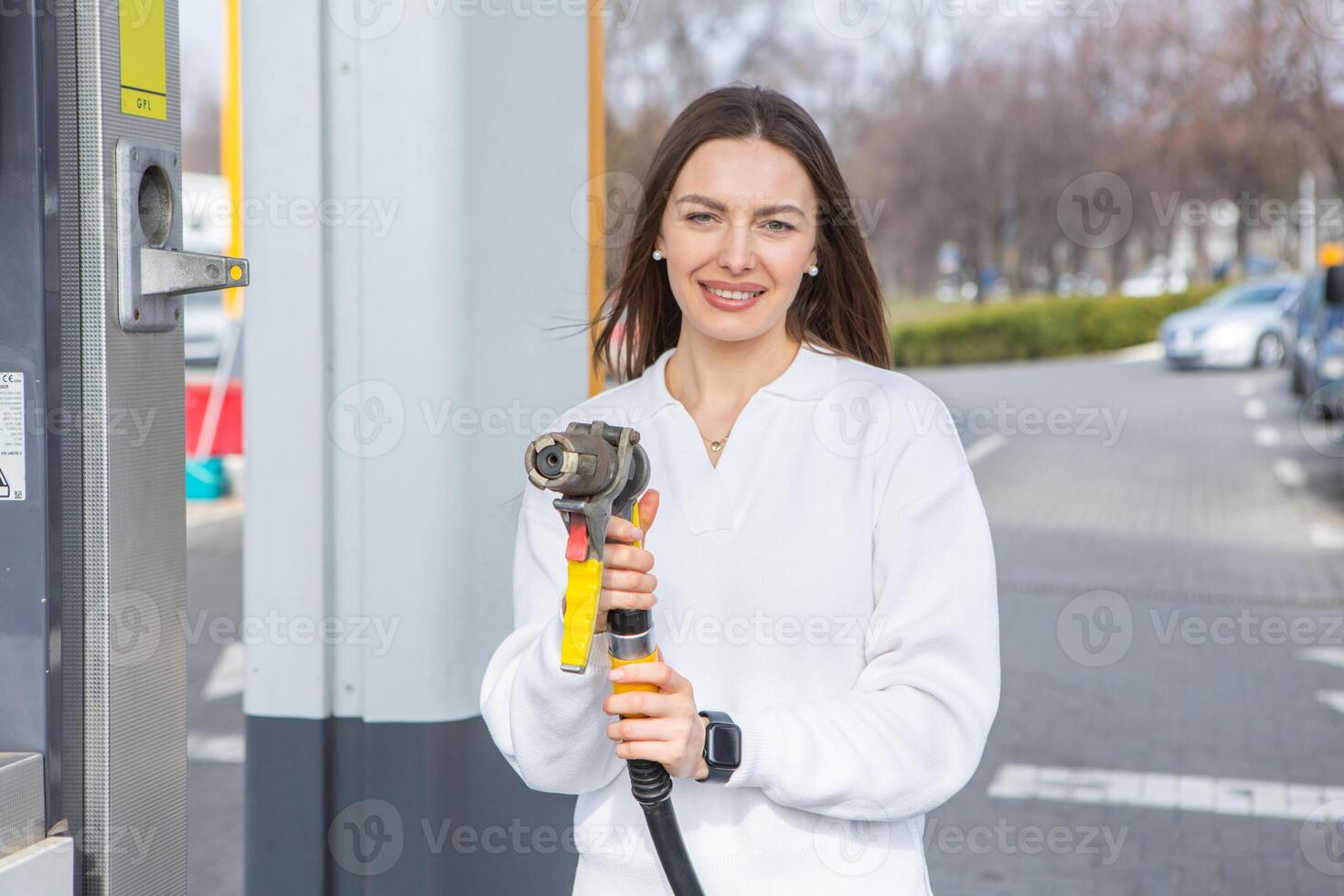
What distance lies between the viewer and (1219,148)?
39.7m

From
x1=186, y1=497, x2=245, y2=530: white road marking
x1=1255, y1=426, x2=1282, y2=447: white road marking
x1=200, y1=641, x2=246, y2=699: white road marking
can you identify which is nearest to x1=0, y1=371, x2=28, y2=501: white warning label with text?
x1=200, y1=641, x2=246, y2=699: white road marking

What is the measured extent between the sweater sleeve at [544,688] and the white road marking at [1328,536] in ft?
32.5

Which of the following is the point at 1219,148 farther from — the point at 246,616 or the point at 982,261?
the point at 246,616

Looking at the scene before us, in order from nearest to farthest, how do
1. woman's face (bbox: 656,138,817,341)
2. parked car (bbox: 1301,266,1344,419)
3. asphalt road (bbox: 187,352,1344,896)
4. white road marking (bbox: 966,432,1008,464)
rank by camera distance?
1. woman's face (bbox: 656,138,817,341)
2. asphalt road (bbox: 187,352,1344,896)
3. parked car (bbox: 1301,266,1344,419)
4. white road marking (bbox: 966,432,1008,464)

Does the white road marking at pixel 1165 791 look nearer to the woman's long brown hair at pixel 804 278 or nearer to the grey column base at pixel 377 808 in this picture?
the grey column base at pixel 377 808

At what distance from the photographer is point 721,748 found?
2.03 meters

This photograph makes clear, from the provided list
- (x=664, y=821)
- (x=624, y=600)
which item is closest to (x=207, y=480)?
(x=664, y=821)

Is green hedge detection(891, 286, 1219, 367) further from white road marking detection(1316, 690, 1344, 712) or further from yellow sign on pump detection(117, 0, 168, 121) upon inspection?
yellow sign on pump detection(117, 0, 168, 121)

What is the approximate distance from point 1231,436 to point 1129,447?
5.00 ft

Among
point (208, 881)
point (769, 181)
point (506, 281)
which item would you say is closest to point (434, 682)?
point (506, 281)

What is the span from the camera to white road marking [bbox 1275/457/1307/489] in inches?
555

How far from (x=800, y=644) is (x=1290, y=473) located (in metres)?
13.8

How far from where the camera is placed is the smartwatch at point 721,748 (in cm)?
203

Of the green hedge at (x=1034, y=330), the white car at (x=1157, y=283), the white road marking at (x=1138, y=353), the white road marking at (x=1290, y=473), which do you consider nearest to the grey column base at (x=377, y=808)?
the white road marking at (x=1290, y=473)
